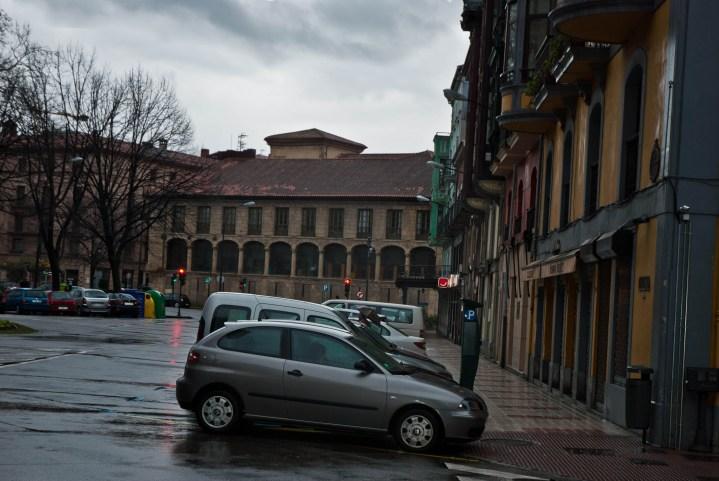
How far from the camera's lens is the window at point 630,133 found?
1950cm

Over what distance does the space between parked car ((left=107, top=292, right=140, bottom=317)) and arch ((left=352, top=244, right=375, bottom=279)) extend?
42.5 metres

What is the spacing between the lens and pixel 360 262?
106188 mm

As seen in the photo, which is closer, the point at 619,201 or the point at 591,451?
the point at 591,451

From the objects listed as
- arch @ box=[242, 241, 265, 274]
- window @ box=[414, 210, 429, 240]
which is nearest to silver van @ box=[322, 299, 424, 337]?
window @ box=[414, 210, 429, 240]

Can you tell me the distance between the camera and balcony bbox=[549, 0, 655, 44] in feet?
58.8

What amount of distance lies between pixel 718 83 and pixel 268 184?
95.2 metres

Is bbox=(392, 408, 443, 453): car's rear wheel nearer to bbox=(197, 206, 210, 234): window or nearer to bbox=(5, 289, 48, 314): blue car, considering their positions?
bbox=(5, 289, 48, 314): blue car

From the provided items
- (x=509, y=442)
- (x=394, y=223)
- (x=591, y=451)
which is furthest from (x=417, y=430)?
(x=394, y=223)

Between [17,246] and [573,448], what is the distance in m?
109

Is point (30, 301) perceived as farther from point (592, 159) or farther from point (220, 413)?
point (220, 413)

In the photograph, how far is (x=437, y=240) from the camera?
8356 cm

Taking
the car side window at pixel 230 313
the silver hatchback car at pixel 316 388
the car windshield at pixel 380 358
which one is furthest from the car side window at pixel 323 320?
the silver hatchback car at pixel 316 388

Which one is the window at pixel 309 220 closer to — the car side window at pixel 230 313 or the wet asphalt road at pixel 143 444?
the wet asphalt road at pixel 143 444

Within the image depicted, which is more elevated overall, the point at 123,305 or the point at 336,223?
the point at 336,223
